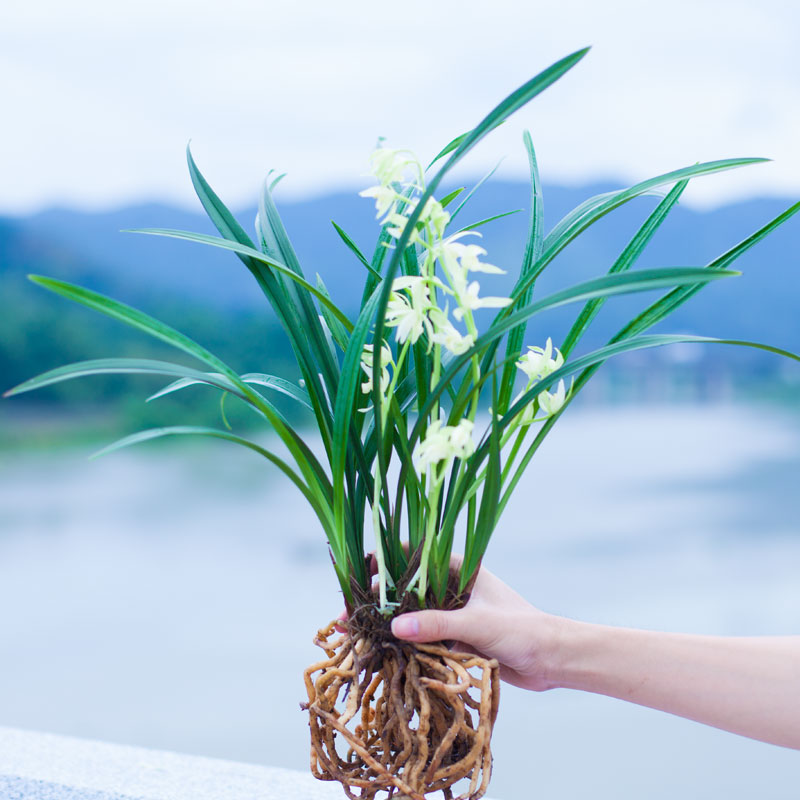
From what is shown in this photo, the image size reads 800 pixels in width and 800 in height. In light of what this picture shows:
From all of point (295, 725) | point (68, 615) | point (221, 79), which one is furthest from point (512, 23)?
point (295, 725)

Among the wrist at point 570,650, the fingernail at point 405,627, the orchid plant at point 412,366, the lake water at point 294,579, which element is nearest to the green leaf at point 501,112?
the orchid plant at point 412,366

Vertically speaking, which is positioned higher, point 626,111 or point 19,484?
point 626,111

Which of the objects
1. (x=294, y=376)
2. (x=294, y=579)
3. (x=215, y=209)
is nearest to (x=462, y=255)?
(x=215, y=209)

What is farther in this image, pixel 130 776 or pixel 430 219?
pixel 130 776

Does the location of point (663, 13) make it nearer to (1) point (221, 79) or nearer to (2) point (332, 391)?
(1) point (221, 79)

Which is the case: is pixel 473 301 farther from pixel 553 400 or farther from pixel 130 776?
pixel 130 776

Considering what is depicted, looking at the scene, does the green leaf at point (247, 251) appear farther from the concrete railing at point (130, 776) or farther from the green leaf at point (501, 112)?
the concrete railing at point (130, 776)
